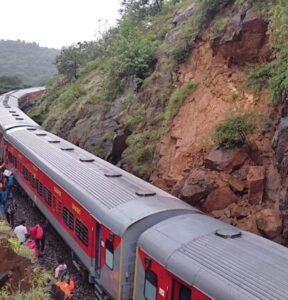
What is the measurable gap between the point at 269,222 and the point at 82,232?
4.34 meters

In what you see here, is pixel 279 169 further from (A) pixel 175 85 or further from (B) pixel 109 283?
(A) pixel 175 85

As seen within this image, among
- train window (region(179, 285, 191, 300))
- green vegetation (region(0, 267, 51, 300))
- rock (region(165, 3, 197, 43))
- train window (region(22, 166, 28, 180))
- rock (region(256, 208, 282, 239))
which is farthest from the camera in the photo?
rock (region(165, 3, 197, 43))

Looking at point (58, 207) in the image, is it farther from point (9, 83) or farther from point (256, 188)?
point (9, 83)

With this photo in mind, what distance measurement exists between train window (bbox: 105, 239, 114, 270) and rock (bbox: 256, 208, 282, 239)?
324cm

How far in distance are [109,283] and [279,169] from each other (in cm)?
441

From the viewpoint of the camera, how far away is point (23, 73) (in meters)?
94.4

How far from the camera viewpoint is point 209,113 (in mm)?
13664

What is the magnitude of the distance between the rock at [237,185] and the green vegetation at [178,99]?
433 cm

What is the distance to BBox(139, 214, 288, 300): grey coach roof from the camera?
5.79 m

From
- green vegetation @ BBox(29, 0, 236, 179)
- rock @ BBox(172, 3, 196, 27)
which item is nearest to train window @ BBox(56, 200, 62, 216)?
green vegetation @ BBox(29, 0, 236, 179)

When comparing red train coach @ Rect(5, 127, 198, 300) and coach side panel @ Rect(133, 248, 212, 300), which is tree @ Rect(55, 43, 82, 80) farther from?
coach side panel @ Rect(133, 248, 212, 300)

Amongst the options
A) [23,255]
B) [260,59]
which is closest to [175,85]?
[260,59]

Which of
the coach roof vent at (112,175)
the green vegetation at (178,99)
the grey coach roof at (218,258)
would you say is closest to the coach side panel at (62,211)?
the coach roof vent at (112,175)

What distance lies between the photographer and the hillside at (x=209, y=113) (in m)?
10.6
